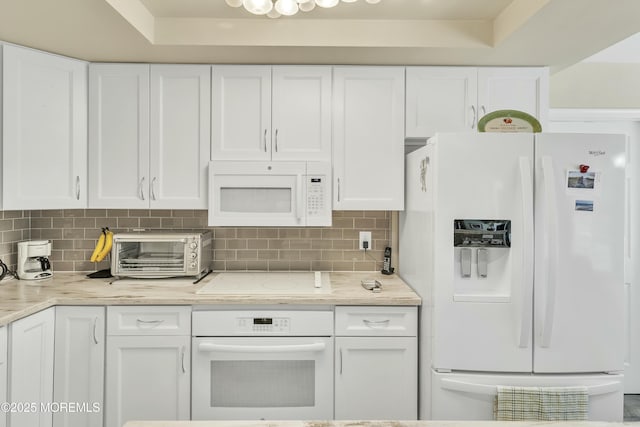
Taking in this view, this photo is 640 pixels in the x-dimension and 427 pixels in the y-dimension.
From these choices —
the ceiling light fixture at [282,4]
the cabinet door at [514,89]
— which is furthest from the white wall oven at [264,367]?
the cabinet door at [514,89]

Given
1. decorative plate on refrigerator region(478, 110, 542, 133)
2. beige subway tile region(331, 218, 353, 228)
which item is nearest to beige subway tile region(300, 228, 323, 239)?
beige subway tile region(331, 218, 353, 228)

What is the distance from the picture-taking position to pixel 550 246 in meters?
1.84

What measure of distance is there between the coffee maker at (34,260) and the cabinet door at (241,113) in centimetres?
119

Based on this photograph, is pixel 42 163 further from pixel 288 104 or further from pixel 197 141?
pixel 288 104

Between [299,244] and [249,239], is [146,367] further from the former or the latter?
[299,244]

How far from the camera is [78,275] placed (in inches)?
108

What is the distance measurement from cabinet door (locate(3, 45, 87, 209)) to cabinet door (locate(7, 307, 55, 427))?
0.64 meters

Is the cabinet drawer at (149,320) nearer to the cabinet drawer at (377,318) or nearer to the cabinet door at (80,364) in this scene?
the cabinet door at (80,364)

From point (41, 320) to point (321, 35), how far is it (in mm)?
1974

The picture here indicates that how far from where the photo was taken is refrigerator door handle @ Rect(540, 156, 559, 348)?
1.83 metres

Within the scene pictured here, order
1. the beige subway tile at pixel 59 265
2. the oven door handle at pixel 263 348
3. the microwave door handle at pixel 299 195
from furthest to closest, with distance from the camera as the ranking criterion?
the beige subway tile at pixel 59 265 → the microwave door handle at pixel 299 195 → the oven door handle at pixel 263 348

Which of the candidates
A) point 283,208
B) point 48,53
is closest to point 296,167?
point 283,208

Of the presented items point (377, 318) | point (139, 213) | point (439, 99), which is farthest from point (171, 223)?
point (439, 99)

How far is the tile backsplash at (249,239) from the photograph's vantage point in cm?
282
